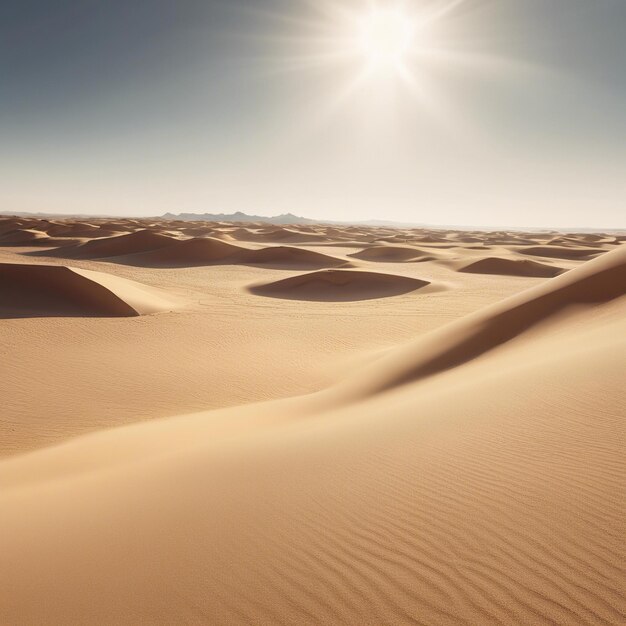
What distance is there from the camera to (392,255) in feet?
113

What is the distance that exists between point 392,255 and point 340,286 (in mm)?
16352

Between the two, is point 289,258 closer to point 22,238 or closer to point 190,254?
point 190,254

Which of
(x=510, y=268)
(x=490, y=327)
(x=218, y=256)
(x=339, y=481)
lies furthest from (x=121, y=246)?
(x=339, y=481)

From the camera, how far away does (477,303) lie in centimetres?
1573

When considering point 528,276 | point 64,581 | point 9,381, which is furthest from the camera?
point 528,276

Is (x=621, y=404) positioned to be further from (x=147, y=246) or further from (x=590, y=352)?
(x=147, y=246)

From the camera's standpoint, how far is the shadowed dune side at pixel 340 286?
17.9 meters

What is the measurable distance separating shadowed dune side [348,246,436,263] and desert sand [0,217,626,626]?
2492 centimetres

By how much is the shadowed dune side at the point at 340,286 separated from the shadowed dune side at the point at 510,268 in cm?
845

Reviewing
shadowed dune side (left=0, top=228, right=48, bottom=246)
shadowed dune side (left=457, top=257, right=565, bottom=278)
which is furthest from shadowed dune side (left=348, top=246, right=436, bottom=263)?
shadowed dune side (left=0, top=228, right=48, bottom=246)

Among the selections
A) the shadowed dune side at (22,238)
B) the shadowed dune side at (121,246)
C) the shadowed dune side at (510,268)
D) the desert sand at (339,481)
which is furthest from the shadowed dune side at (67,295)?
the shadowed dune side at (22,238)

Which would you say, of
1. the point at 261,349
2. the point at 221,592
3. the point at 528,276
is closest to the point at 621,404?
the point at 221,592

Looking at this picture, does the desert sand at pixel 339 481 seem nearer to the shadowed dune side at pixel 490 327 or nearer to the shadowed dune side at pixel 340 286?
the shadowed dune side at pixel 490 327

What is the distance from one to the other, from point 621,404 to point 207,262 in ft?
94.2
